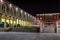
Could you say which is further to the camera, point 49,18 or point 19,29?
point 49,18

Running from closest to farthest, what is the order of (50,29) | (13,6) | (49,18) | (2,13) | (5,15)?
(50,29) → (2,13) → (5,15) → (13,6) → (49,18)

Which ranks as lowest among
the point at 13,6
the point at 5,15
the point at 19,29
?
the point at 19,29

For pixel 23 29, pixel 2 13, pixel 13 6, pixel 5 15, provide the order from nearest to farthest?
pixel 23 29 < pixel 2 13 < pixel 5 15 < pixel 13 6

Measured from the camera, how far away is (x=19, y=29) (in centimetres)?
2648

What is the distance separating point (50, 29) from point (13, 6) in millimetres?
25437

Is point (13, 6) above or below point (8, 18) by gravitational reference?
above

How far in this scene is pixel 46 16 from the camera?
51656mm

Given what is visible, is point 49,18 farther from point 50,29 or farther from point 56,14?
point 50,29

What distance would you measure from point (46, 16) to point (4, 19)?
16.8 meters

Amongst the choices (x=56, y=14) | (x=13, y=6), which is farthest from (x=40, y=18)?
(x=13, y=6)

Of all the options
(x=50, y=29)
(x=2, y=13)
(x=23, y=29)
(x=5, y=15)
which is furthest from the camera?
(x=5, y=15)

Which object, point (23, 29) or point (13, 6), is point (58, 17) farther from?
point (23, 29)

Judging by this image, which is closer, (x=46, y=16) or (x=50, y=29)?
(x=50, y=29)

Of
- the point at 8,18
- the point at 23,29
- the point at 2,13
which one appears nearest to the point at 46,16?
the point at 8,18
